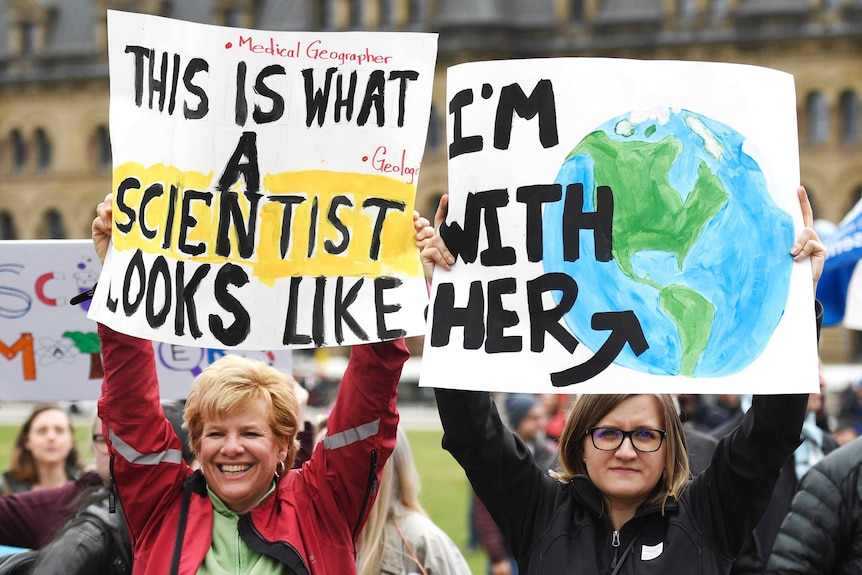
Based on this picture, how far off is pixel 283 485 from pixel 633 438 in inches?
35.0

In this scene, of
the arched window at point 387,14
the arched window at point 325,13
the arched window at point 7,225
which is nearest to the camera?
the arched window at point 387,14

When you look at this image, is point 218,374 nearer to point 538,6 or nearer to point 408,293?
point 408,293

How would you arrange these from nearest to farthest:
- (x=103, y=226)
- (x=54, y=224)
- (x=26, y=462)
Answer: (x=103, y=226) → (x=26, y=462) → (x=54, y=224)

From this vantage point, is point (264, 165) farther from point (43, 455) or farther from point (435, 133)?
point (435, 133)

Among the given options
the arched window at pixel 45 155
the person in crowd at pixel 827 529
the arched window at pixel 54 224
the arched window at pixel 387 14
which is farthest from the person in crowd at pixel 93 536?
the arched window at pixel 45 155

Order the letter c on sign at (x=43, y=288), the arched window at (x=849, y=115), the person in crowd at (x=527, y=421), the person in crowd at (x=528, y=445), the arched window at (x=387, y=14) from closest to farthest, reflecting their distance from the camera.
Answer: the letter c on sign at (x=43, y=288), the person in crowd at (x=528, y=445), the person in crowd at (x=527, y=421), the arched window at (x=849, y=115), the arched window at (x=387, y=14)

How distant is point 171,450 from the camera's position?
12.7ft

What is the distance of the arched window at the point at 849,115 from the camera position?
145 ft

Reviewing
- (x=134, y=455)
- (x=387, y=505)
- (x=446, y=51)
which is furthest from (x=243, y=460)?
(x=446, y=51)

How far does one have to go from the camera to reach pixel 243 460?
377cm

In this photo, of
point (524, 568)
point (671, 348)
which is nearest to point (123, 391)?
point (524, 568)

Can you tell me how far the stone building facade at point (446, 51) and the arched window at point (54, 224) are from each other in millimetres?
46

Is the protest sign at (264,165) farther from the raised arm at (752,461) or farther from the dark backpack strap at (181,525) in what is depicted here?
the raised arm at (752,461)

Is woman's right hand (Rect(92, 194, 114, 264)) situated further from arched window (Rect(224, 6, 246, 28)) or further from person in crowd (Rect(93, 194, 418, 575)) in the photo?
arched window (Rect(224, 6, 246, 28))
